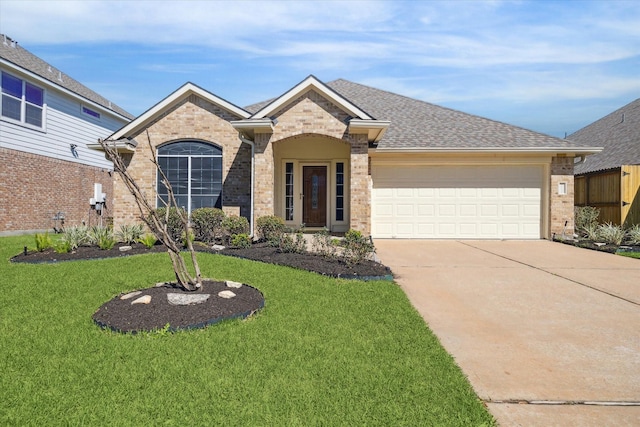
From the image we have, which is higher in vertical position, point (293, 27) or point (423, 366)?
point (293, 27)

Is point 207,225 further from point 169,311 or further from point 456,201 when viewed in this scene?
point 456,201

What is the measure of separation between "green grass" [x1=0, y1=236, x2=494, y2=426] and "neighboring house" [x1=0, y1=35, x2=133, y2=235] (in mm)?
11523

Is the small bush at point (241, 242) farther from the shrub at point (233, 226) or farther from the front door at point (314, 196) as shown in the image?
the front door at point (314, 196)

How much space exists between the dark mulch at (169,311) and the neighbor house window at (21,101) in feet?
45.2

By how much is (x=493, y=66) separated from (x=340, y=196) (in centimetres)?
745

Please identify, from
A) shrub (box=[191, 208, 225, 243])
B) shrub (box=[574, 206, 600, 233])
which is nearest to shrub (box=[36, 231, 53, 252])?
shrub (box=[191, 208, 225, 243])

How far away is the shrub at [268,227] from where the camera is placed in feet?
35.9

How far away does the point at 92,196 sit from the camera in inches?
762

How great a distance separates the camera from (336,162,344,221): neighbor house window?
14.9m

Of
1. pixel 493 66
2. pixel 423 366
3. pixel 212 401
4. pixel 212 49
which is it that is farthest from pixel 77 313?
pixel 493 66

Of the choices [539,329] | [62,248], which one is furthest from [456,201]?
[62,248]

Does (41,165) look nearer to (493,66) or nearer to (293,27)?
(293,27)

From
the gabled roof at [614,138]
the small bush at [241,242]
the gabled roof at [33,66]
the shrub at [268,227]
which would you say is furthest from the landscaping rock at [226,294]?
the gabled roof at [614,138]

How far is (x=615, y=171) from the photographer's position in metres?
14.7
